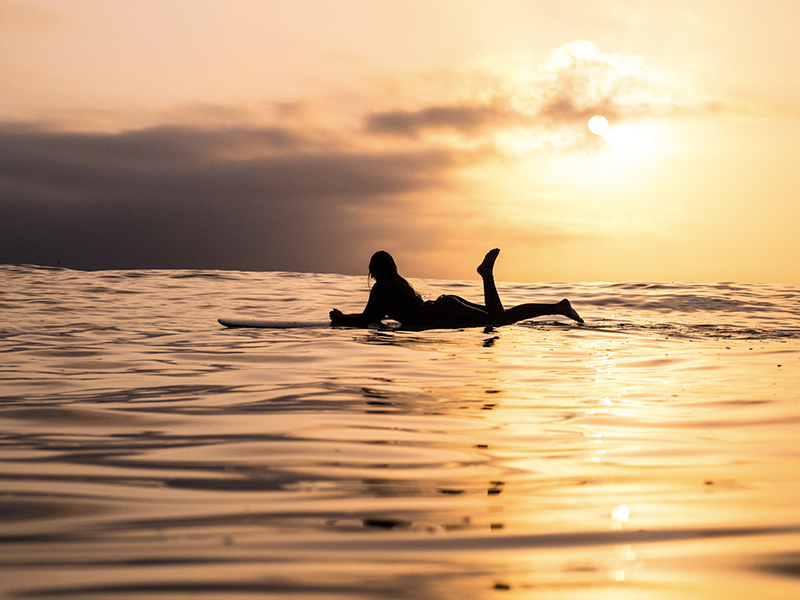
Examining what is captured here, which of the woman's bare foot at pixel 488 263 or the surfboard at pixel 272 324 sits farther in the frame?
the surfboard at pixel 272 324

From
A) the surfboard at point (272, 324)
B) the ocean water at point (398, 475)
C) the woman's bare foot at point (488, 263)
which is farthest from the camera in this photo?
the surfboard at point (272, 324)

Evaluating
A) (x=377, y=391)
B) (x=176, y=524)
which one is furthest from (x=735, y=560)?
(x=377, y=391)

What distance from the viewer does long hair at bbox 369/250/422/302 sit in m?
8.93

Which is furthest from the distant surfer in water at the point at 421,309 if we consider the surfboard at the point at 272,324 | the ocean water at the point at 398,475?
the ocean water at the point at 398,475

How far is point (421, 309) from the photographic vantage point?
9156mm

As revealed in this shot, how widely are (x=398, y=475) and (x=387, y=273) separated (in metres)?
6.53

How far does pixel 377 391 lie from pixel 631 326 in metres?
6.92

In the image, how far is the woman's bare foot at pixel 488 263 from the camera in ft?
28.5

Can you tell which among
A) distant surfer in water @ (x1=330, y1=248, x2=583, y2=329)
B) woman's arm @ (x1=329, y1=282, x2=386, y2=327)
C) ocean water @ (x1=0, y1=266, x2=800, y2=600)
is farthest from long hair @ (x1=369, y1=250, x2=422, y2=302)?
ocean water @ (x1=0, y1=266, x2=800, y2=600)

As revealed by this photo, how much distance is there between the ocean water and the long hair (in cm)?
262

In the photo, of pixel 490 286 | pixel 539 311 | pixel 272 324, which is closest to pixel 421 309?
pixel 490 286

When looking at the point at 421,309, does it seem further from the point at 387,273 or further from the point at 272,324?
the point at 272,324

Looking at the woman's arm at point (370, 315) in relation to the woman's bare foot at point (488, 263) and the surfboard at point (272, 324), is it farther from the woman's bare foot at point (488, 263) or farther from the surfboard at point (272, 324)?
the woman's bare foot at point (488, 263)

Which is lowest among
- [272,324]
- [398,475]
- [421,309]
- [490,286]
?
[398,475]
